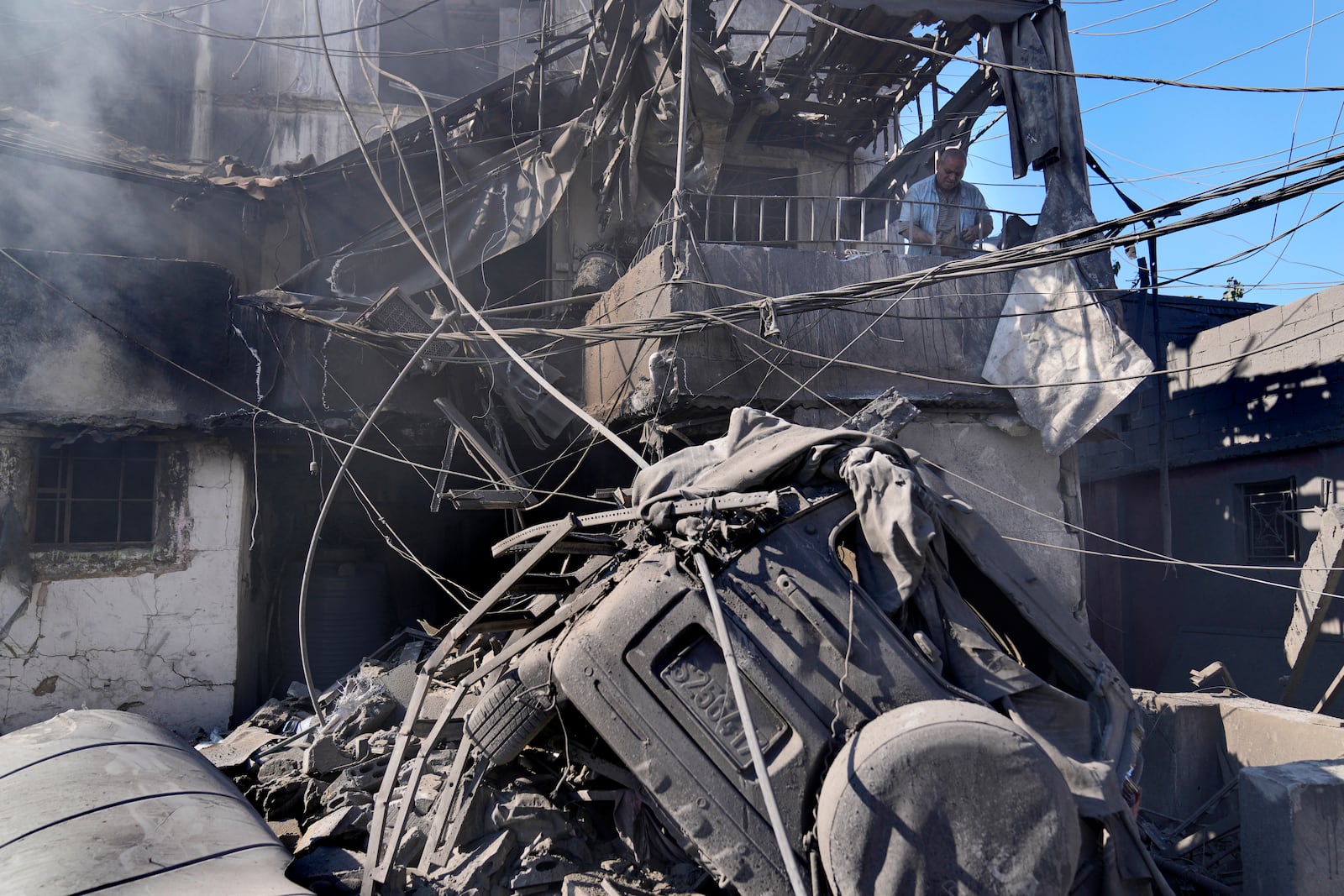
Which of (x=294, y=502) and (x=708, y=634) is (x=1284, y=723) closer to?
(x=708, y=634)

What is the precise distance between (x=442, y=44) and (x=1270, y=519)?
13.6 metres

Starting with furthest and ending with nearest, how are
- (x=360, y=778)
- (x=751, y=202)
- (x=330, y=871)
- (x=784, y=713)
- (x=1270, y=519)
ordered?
1. (x=751, y=202)
2. (x=1270, y=519)
3. (x=360, y=778)
4. (x=330, y=871)
5. (x=784, y=713)

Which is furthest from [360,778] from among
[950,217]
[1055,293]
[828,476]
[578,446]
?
[950,217]

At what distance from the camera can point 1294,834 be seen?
4.14m

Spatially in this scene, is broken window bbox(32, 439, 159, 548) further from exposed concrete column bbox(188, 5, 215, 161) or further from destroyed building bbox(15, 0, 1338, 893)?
exposed concrete column bbox(188, 5, 215, 161)

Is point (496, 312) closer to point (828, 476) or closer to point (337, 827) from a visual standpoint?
point (337, 827)

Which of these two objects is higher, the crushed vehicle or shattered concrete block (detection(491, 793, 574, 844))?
the crushed vehicle

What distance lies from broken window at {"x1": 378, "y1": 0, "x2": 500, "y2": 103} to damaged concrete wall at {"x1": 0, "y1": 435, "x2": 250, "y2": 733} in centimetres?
768

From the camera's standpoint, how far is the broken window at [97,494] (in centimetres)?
822

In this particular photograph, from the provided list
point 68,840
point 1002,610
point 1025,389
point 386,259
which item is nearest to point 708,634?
point 1002,610

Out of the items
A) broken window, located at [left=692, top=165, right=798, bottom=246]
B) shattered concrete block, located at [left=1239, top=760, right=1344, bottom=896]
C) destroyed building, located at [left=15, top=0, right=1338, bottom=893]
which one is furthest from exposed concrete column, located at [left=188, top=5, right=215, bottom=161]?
shattered concrete block, located at [left=1239, top=760, right=1344, bottom=896]

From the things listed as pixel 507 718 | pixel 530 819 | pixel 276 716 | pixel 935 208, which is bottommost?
pixel 276 716

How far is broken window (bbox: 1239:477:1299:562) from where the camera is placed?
32.5ft

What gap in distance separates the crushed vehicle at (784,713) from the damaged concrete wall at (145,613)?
495cm
